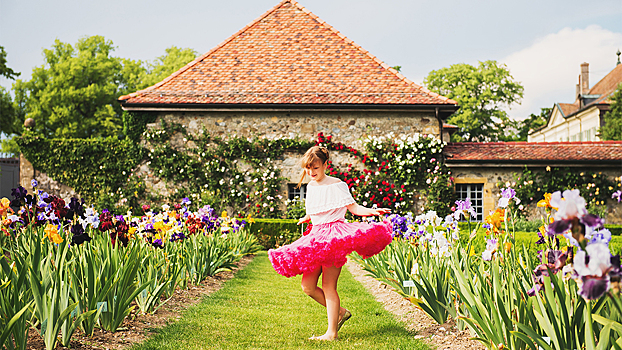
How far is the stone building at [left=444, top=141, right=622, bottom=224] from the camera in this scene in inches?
519

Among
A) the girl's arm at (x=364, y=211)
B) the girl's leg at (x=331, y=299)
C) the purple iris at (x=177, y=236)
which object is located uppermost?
the girl's arm at (x=364, y=211)

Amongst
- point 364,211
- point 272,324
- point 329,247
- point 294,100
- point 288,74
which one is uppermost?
point 288,74

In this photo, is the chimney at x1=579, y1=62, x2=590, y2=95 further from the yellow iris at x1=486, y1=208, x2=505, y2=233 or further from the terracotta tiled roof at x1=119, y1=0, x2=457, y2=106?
the yellow iris at x1=486, y1=208, x2=505, y2=233

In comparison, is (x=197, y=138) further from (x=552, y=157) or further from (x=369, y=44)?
(x=552, y=157)

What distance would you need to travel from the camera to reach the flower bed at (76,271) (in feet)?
9.25

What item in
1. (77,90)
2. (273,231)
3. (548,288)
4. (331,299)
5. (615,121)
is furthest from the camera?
(77,90)

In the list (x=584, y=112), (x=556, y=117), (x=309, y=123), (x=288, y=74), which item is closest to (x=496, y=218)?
(x=309, y=123)

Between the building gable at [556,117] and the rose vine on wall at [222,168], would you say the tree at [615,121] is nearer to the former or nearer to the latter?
the rose vine on wall at [222,168]

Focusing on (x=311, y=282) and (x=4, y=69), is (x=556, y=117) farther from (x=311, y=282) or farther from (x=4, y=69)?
(x=311, y=282)

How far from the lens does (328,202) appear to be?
150 inches

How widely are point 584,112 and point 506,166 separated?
2994cm

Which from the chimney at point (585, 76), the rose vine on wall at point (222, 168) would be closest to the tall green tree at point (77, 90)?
the rose vine on wall at point (222, 168)

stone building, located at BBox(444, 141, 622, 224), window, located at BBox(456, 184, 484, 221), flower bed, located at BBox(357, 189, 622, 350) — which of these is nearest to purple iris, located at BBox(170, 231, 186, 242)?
flower bed, located at BBox(357, 189, 622, 350)

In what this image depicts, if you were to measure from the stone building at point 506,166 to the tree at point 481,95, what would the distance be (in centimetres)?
1904
